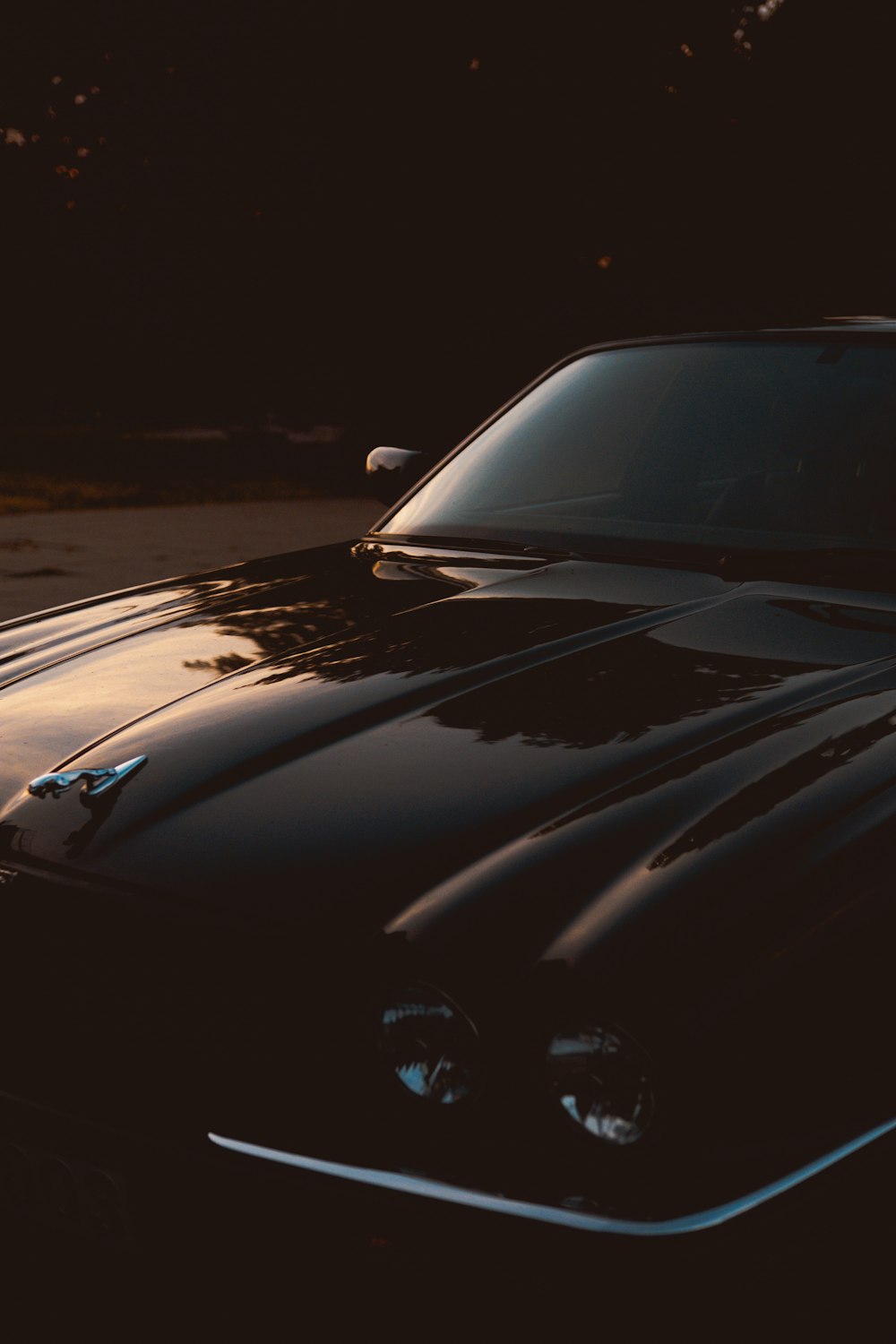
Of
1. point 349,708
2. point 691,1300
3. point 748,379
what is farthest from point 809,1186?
point 748,379

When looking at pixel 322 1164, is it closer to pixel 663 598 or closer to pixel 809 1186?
pixel 809 1186

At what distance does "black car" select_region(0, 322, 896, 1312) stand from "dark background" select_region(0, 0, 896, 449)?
22.3m

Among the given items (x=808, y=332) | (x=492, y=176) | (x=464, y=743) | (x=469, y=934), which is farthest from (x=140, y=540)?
(x=469, y=934)

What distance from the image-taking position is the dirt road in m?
11.6

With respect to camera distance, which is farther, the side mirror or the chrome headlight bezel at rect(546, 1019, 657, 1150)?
the side mirror

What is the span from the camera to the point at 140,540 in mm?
14664

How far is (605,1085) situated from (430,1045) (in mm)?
204

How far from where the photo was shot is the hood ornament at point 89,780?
7.30ft

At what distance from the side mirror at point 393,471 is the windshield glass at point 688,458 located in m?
0.27

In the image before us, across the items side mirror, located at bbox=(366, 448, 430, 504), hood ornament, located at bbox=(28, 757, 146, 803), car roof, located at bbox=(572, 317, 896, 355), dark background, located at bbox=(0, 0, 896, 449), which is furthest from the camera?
dark background, located at bbox=(0, 0, 896, 449)

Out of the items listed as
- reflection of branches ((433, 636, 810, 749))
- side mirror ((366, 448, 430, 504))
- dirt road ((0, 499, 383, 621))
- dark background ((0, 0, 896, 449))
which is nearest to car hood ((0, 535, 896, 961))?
reflection of branches ((433, 636, 810, 749))

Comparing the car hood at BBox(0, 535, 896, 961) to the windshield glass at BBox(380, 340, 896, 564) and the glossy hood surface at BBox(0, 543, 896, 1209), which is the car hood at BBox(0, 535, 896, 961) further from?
the windshield glass at BBox(380, 340, 896, 564)

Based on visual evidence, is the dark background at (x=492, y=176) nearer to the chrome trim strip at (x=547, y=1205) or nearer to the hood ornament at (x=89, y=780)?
the hood ornament at (x=89, y=780)

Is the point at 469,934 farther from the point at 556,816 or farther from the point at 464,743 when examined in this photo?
the point at 464,743
